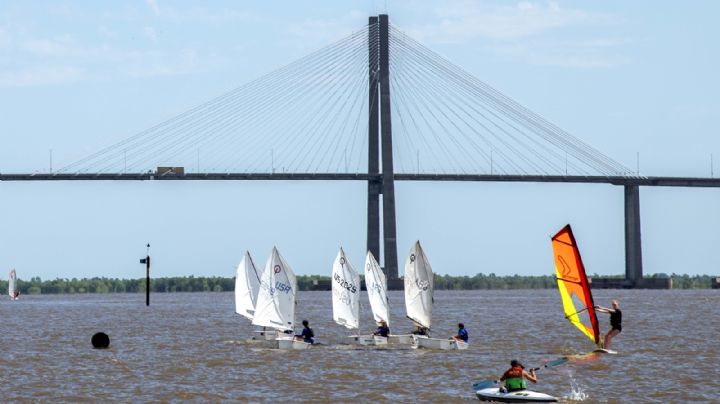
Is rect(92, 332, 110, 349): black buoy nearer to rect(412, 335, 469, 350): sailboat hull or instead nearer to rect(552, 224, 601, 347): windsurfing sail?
rect(412, 335, 469, 350): sailboat hull

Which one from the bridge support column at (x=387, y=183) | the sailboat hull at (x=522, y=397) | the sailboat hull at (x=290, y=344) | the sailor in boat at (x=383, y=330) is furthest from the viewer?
the bridge support column at (x=387, y=183)

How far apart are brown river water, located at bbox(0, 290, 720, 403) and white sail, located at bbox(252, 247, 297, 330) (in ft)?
3.33

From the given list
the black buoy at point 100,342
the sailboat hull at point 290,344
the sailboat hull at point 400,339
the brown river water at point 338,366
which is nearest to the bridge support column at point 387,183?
the brown river water at point 338,366

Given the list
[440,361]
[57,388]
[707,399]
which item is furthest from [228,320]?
[707,399]

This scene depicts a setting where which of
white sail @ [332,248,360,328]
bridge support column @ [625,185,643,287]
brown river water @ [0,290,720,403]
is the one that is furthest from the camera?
bridge support column @ [625,185,643,287]

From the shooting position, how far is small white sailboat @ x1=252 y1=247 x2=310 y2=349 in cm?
5534

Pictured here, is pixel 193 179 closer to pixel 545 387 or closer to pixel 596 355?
pixel 596 355

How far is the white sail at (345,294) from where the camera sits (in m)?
56.8

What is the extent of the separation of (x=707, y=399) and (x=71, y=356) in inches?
959

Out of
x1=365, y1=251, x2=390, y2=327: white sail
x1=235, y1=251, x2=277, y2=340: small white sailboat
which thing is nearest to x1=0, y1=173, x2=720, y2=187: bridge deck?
x1=235, y1=251, x2=277, y2=340: small white sailboat

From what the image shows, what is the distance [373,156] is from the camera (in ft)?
449

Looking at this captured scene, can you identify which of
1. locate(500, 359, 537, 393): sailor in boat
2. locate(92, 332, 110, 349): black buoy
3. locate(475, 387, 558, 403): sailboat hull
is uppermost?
locate(92, 332, 110, 349): black buoy

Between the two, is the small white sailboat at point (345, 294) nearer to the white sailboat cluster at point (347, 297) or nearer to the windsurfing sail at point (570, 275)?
the white sailboat cluster at point (347, 297)

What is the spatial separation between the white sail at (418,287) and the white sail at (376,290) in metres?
1.36
